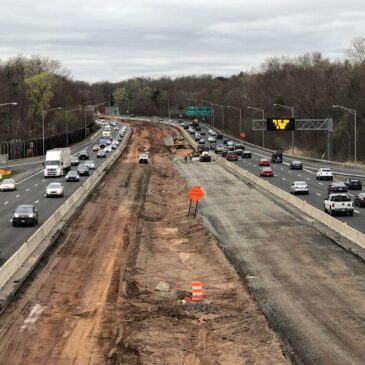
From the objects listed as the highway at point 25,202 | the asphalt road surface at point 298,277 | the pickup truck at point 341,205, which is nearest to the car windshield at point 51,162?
the highway at point 25,202

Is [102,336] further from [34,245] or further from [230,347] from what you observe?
[34,245]

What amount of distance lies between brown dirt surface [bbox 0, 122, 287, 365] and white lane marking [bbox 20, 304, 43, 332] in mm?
36

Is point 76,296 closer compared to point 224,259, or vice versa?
point 76,296

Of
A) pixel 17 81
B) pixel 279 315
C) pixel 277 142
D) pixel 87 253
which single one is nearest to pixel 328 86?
pixel 277 142

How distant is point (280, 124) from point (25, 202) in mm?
60106

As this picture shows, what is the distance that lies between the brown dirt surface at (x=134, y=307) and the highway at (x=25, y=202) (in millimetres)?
2591

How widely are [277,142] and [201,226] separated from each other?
125857 millimetres

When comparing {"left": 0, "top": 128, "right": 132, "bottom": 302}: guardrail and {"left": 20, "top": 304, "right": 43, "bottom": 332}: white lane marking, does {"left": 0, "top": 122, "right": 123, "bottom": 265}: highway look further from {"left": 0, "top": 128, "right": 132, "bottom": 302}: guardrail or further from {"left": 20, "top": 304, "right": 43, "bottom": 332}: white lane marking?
{"left": 20, "top": 304, "right": 43, "bottom": 332}: white lane marking

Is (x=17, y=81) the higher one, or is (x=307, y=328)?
(x=17, y=81)

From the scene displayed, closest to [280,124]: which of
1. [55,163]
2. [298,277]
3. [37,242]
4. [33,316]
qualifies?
[55,163]

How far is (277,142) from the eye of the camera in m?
169

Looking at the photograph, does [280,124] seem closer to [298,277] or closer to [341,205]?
[341,205]

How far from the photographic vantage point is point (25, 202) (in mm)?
59875

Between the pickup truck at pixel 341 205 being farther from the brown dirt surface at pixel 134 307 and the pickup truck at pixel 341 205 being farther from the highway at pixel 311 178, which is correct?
the brown dirt surface at pixel 134 307
